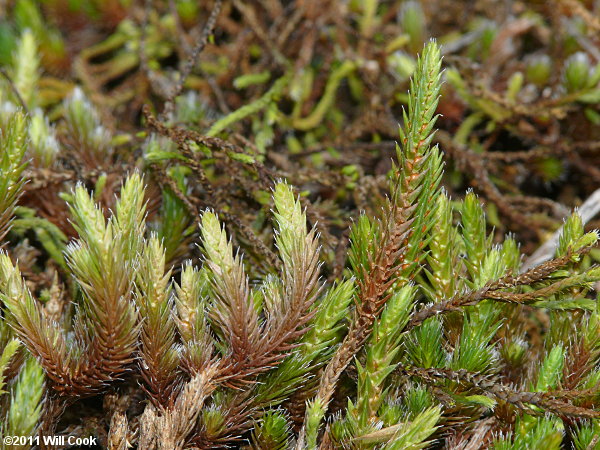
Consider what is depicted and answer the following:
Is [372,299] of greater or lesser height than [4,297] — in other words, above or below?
below

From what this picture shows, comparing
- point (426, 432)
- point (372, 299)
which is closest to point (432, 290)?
point (372, 299)

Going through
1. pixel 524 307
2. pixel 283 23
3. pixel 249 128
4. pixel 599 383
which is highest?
pixel 283 23

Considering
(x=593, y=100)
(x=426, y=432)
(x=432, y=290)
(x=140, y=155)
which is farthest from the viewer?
(x=593, y=100)

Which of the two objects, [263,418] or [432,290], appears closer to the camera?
[263,418]

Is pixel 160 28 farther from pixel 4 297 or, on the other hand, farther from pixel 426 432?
pixel 426 432

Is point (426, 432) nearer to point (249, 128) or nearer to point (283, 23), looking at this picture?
point (249, 128)

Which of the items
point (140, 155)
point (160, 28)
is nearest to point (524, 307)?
point (140, 155)

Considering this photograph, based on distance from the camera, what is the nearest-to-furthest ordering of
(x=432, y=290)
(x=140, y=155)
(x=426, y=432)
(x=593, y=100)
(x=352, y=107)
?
(x=426, y=432) → (x=432, y=290) → (x=140, y=155) → (x=593, y=100) → (x=352, y=107)
